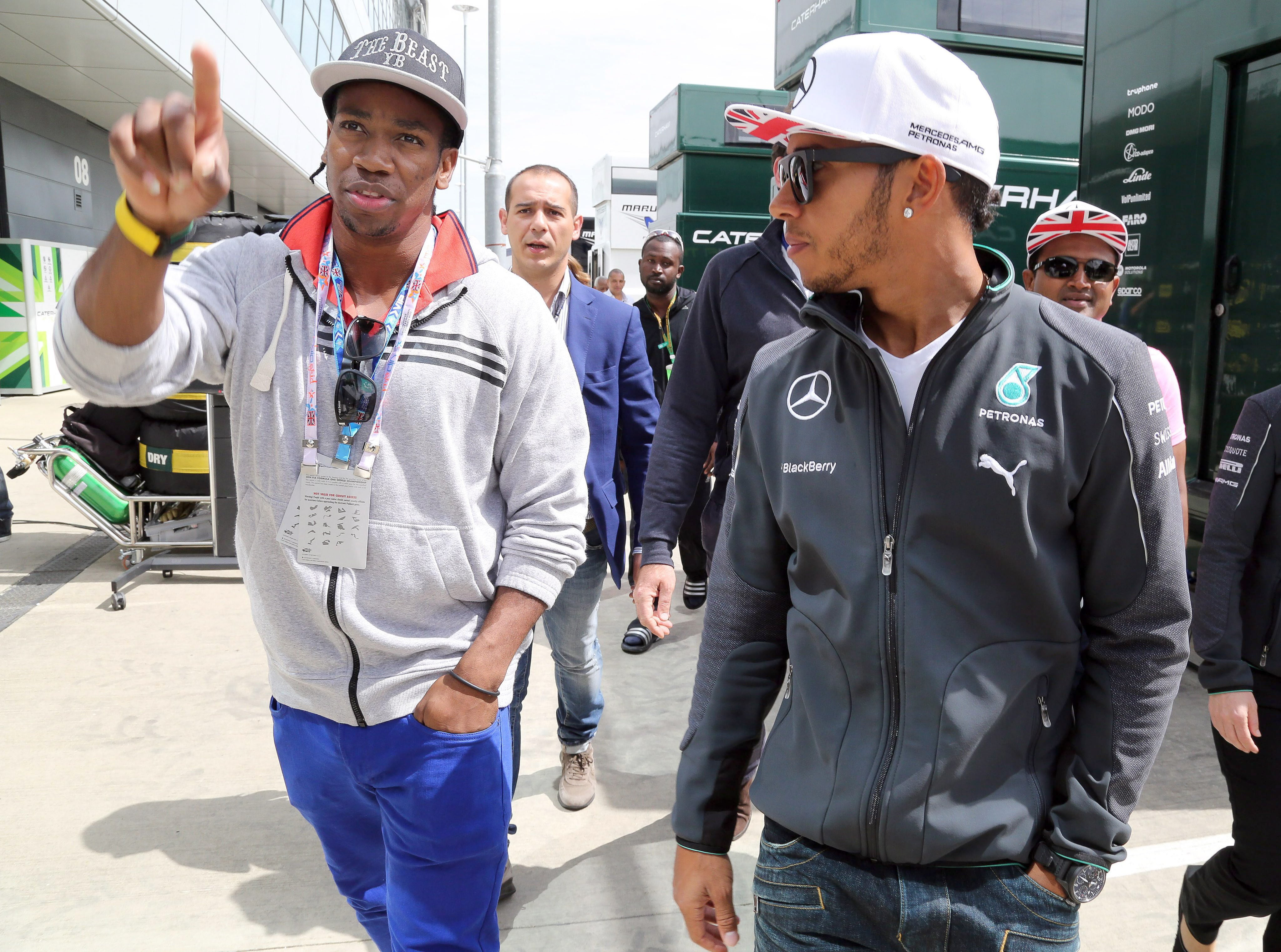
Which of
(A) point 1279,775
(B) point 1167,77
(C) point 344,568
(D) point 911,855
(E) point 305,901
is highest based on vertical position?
(B) point 1167,77

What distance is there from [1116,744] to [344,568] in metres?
1.37

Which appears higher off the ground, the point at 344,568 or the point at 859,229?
the point at 859,229

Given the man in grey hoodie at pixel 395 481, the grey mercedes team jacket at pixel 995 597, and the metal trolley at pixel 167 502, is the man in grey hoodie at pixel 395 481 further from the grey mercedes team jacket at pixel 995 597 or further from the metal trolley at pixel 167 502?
the metal trolley at pixel 167 502

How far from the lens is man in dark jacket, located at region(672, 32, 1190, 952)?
146cm

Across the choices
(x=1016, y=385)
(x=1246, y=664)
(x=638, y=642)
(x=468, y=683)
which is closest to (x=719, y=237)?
(x=638, y=642)

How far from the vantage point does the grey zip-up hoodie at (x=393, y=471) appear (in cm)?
194

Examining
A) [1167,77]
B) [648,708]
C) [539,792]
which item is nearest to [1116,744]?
[539,792]

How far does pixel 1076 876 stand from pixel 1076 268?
229 cm

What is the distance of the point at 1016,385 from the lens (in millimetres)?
1490

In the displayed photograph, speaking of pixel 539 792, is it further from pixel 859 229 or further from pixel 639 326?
pixel 859 229

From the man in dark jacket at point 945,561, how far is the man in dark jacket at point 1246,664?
110cm

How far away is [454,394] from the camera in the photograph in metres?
1.98

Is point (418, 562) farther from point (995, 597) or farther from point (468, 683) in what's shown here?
point (995, 597)

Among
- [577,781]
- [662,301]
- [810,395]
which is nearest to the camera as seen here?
[810,395]
